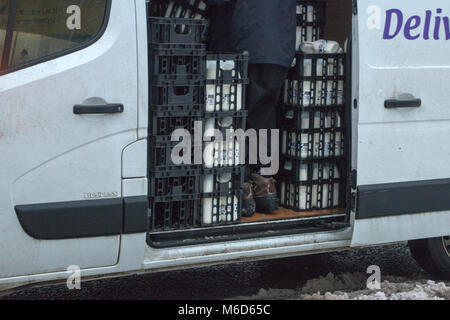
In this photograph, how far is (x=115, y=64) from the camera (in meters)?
4.41

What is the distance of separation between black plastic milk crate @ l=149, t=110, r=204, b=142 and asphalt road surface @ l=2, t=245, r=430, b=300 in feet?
3.93

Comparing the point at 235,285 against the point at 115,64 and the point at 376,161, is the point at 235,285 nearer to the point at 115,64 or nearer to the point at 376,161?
the point at 376,161

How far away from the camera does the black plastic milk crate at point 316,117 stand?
5.53 metres

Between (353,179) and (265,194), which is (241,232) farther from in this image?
(353,179)

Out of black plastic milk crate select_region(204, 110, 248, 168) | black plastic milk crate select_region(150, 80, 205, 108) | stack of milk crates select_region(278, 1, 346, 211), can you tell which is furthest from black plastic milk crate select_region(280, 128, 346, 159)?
black plastic milk crate select_region(150, 80, 205, 108)

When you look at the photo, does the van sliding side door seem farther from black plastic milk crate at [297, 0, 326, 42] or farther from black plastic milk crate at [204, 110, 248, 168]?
black plastic milk crate at [297, 0, 326, 42]

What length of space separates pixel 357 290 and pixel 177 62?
196 cm

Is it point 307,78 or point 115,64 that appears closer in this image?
point 115,64

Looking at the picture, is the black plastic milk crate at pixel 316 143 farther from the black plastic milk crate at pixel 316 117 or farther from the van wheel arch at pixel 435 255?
the van wheel arch at pixel 435 255

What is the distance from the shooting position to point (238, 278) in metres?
5.85

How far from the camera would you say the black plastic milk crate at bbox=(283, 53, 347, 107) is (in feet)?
18.0
